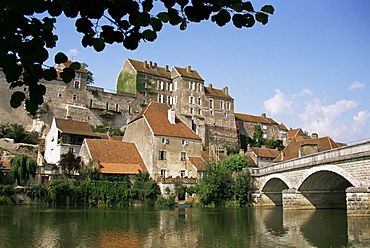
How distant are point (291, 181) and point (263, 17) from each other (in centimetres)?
2962

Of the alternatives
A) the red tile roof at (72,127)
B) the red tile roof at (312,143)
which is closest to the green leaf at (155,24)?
the red tile roof at (312,143)

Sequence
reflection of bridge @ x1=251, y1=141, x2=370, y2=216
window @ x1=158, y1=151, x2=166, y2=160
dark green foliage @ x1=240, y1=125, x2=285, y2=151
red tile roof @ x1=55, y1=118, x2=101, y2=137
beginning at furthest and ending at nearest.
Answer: dark green foliage @ x1=240, y1=125, x2=285, y2=151
red tile roof @ x1=55, y1=118, x2=101, y2=137
window @ x1=158, y1=151, x2=166, y2=160
reflection of bridge @ x1=251, y1=141, x2=370, y2=216

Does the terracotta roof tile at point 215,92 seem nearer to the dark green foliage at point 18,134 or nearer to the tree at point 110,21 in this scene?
the dark green foliage at point 18,134

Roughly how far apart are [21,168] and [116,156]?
9.09 m

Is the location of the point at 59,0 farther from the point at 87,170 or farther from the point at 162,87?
the point at 162,87

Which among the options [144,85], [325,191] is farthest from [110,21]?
[144,85]

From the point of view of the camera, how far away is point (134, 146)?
42625 mm

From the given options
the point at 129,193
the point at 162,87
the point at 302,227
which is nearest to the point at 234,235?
the point at 302,227

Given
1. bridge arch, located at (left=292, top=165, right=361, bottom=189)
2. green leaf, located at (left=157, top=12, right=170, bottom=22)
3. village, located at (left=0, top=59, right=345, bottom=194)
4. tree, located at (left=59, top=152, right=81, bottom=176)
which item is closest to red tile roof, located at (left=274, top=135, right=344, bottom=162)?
village, located at (left=0, top=59, right=345, bottom=194)

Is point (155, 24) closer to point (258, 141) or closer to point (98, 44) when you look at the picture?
point (98, 44)

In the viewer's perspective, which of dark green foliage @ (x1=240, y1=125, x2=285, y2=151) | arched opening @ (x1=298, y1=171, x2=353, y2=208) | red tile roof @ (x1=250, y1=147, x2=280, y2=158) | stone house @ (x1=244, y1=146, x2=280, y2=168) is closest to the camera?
arched opening @ (x1=298, y1=171, x2=353, y2=208)

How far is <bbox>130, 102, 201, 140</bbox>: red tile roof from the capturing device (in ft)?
133

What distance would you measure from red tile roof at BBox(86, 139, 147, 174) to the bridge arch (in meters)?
16.0

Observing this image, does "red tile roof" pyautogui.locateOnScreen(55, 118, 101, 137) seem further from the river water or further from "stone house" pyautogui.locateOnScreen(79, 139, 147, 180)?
the river water
